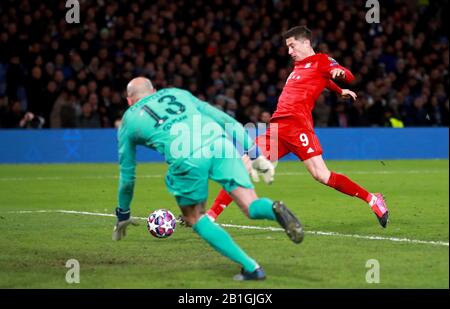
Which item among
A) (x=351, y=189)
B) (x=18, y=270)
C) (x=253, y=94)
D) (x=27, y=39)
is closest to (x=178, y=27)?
(x=253, y=94)

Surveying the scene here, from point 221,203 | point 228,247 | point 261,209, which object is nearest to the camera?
point 228,247

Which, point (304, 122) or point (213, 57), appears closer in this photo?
point (304, 122)

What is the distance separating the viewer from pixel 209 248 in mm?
8875

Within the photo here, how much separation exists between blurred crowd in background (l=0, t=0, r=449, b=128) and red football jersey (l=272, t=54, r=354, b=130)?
9621 millimetres

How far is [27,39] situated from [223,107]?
506cm

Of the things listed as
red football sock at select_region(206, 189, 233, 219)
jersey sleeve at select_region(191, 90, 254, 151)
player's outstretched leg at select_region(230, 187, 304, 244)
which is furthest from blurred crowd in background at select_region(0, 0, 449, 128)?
player's outstretched leg at select_region(230, 187, 304, 244)

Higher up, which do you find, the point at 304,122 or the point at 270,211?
the point at 304,122

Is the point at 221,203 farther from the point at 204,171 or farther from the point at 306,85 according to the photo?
the point at 204,171

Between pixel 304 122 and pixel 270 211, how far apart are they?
134 inches

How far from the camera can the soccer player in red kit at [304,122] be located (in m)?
10.1

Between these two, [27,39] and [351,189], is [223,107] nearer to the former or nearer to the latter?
[27,39]

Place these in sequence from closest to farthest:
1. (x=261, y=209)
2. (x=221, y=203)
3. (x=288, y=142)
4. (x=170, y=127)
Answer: (x=261, y=209) → (x=170, y=127) → (x=221, y=203) → (x=288, y=142)

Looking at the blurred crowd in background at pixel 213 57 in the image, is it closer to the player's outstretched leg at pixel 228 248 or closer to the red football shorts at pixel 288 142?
the red football shorts at pixel 288 142

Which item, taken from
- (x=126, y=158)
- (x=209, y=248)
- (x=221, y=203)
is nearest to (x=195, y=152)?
(x=126, y=158)
